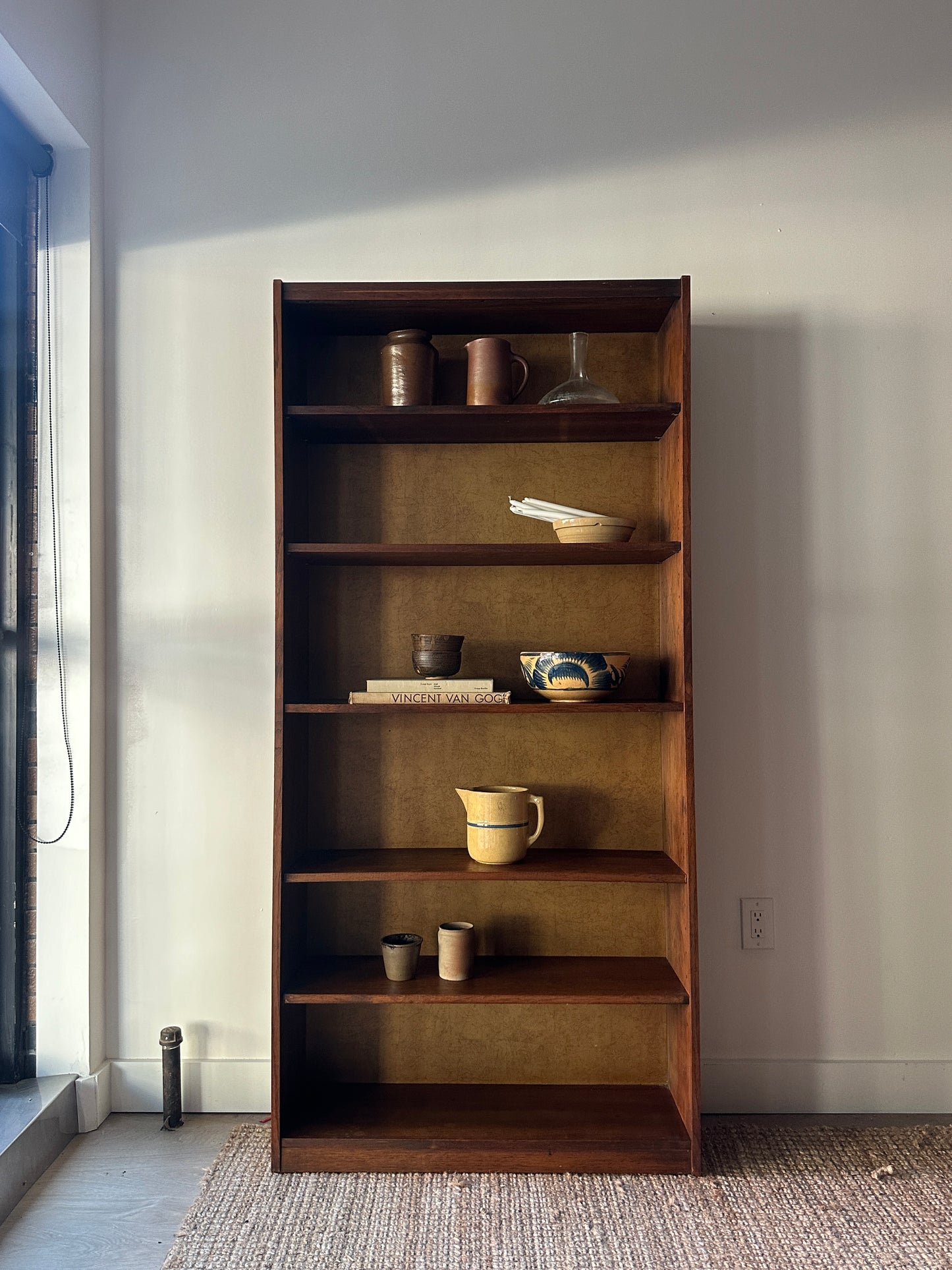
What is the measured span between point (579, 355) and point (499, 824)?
39.1 inches

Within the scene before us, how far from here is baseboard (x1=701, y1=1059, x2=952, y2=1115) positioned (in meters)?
2.05

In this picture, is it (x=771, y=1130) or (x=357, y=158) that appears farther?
(x=357, y=158)

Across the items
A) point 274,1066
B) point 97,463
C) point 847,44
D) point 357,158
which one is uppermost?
point 847,44

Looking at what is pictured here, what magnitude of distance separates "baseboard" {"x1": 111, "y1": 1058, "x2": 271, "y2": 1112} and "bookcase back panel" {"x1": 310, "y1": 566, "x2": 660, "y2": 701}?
33.4 inches

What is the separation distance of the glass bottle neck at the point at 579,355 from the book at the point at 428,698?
2.26 ft

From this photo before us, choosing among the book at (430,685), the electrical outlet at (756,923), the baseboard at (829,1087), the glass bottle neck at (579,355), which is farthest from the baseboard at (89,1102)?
the glass bottle neck at (579,355)

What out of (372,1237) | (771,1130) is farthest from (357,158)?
(771,1130)

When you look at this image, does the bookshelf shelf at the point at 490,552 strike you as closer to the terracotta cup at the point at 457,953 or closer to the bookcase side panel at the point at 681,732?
the bookcase side panel at the point at 681,732

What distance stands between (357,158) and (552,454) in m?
0.83

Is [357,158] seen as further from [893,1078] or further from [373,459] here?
[893,1078]

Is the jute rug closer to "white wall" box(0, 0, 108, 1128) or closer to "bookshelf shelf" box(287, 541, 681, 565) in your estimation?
"white wall" box(0, 0, 108, 1128)

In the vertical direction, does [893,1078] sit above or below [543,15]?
below

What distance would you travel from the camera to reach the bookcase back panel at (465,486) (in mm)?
2070

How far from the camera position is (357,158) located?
211 centimetres
